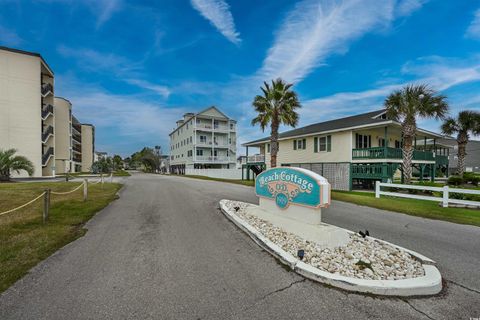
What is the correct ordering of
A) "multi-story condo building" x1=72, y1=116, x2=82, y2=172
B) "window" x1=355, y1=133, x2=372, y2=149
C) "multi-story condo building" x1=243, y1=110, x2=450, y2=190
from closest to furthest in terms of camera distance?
"multi-story condo building" x1=243, y1=110, x2=450, y2=190 → "window" x1=355, y1=133, x2=372, y2=149 → "multi-story condo building" x1=72, y1=116, x2=82, y2=172

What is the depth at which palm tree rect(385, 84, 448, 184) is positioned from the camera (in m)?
15.1

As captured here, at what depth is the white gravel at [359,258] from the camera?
3891 mm

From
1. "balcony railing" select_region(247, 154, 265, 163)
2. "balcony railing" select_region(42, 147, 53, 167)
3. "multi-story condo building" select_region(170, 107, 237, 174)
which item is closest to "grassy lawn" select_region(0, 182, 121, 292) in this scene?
"balcony railing" select_region(247, 154, 265, 163)

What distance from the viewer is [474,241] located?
19.1ft

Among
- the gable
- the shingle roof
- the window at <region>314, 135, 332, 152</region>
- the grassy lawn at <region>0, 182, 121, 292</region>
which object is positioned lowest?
the grassy lawn at <region>0, 182, 121, 292</region>

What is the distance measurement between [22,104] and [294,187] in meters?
37.2

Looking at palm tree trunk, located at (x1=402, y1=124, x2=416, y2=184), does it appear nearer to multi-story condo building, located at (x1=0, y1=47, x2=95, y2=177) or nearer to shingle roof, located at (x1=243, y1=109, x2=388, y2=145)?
shingle roof, located at (x1=243, y1=109, x2=388, y2=145)

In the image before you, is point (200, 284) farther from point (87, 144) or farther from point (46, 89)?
point (87, 144)

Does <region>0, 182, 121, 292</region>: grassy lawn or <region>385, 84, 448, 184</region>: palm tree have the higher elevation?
<region>385, 84, 448, 184</region>: palm tree

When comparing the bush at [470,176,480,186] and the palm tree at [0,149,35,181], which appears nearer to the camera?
the bush at [470,176,480,186]

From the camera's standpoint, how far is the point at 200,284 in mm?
3611

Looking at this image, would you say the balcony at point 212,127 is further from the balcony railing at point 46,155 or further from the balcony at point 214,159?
the balcony railing at point 46,155

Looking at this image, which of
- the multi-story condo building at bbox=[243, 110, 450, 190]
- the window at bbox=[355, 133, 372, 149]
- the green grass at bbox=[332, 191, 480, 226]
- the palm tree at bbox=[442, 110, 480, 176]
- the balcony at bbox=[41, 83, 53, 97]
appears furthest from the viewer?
the balcony at bbox=[41, 83, 53, 97]

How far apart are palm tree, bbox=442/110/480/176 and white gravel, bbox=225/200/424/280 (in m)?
25.6
